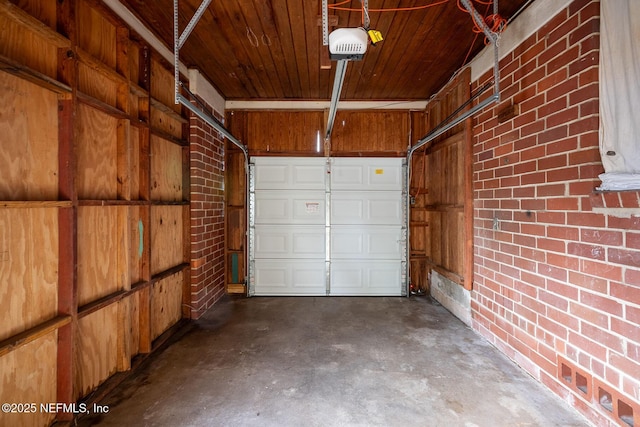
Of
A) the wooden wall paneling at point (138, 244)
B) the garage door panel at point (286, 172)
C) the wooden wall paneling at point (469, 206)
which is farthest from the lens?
the garage door panel at point (286, 172)

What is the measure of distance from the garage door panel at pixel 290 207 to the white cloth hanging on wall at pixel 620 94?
3.10 metres

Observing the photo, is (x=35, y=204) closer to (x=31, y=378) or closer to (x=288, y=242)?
(x=31, y=378)

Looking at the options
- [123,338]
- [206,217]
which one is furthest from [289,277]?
[123,338]

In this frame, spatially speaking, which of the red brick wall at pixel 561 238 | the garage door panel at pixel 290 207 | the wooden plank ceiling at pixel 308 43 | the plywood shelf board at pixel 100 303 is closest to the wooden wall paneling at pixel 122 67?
the wooden plank ceiling at pixel 308 43

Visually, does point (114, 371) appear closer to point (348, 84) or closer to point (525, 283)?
point (525, 283)

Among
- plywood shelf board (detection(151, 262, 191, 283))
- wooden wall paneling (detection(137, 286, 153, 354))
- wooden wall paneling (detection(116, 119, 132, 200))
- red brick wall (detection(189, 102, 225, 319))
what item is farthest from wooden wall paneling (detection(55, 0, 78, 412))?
red brick wall (detection(189, 102, 225, 319))

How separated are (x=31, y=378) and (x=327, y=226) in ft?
10.7

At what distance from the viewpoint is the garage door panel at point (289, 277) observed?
4.24 m

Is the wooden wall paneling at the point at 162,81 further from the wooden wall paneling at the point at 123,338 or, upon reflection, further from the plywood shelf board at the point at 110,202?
the wooden wall paneling at the point at 123,338

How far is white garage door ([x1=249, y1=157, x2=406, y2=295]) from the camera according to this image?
13.9 ft

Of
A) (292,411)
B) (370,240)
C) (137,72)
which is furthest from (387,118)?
(292,411)

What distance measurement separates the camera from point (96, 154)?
197cm

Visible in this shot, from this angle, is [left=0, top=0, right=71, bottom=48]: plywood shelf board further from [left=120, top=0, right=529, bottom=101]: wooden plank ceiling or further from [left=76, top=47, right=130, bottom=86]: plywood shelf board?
[left=120, top=0, right=529, bottom=101]: wooden plank ceiling

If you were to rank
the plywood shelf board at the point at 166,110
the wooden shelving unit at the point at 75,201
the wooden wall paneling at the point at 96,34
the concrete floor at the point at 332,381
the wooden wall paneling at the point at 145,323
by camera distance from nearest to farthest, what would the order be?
1. the wooden shelving unit at the point at 75,201
2. the concrete floor at the point at 332,381
3. the wooden wall paneling at the point at 96,34
4. the wooden wall paneling at the point at 145,323
5. the plywood shelf board at the point at 166,110
